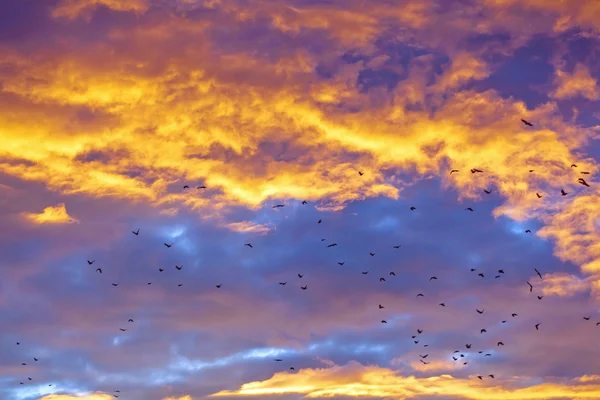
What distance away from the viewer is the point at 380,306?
134500mm

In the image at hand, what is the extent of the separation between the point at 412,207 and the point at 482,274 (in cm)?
2303

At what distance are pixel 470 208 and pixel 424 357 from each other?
68758 millimetres

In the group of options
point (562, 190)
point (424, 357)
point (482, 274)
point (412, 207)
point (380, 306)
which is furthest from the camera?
point (424, 357)

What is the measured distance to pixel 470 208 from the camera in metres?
Answer: 110

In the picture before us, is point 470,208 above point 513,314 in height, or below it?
above

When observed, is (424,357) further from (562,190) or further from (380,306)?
(562,190)

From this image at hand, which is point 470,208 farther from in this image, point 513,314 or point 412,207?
point 513,314

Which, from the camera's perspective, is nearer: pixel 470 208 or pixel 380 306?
pixel 470 208

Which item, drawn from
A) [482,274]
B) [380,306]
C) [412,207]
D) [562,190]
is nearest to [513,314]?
[482,274]

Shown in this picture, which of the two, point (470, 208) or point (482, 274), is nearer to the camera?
point (470, 208)

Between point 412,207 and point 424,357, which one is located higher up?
point 412,207

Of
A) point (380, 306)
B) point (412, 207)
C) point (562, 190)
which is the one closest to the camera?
point (562, 190)

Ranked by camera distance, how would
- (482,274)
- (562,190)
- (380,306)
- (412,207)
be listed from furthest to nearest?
(380,306) < (482,274) < (412,207) < (562,190)

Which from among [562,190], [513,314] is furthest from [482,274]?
[562,190]
